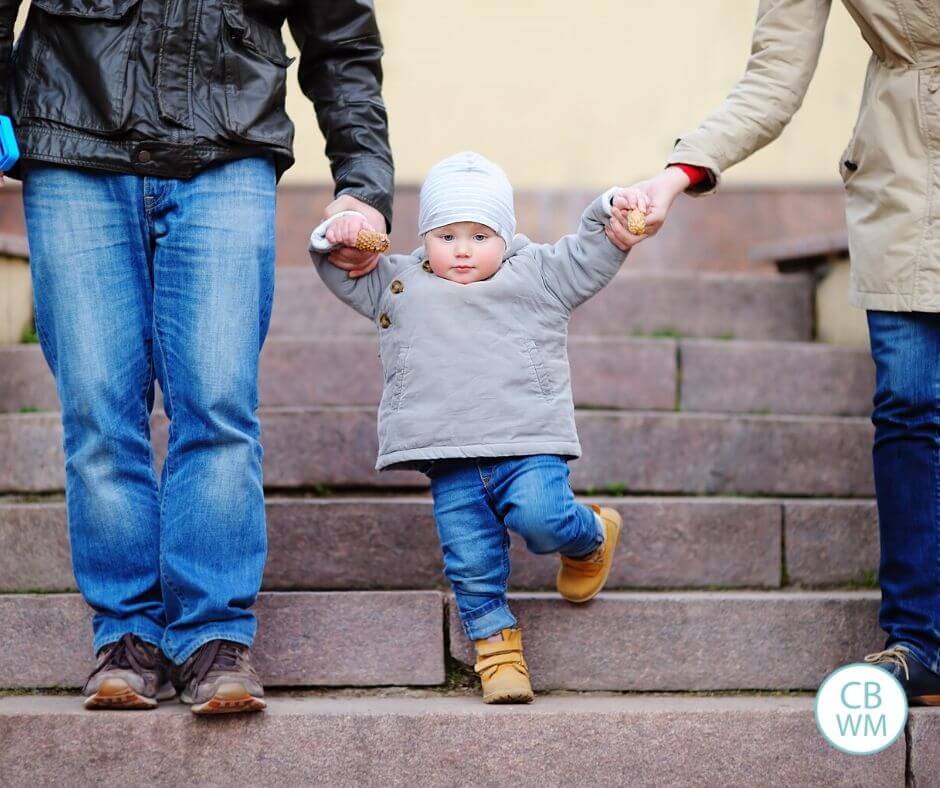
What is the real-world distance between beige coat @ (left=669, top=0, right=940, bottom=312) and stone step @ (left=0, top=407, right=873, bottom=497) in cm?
113

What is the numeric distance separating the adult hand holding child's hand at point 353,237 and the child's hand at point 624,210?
0.53m

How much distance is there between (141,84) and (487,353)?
934mm

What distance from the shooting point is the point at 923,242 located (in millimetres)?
2873

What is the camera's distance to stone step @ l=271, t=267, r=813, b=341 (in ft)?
16.7

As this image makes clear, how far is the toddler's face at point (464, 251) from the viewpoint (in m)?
2.99

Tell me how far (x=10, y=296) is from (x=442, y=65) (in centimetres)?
253

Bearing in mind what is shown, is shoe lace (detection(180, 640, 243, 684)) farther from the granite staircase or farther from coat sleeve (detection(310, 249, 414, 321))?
coat sleeve (detection(310, 249, 414, 321))

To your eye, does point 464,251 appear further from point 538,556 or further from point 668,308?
point 668,308

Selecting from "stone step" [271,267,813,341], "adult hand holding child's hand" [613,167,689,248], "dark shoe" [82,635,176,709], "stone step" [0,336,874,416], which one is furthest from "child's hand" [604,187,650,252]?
"stone step" [271,267,813,341]

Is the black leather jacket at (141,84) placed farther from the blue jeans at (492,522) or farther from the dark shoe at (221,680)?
the dark shoe at (221,680)

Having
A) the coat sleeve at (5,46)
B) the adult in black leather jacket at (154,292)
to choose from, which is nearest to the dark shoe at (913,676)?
the adult in black leather jacket at (154,292)

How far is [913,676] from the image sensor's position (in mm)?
2895

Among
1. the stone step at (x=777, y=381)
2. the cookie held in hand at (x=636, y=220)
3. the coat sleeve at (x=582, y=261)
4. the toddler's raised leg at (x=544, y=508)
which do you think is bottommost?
the toddler's raised leg at (x=544, y=508)

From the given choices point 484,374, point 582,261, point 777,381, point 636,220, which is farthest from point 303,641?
point 777,381
